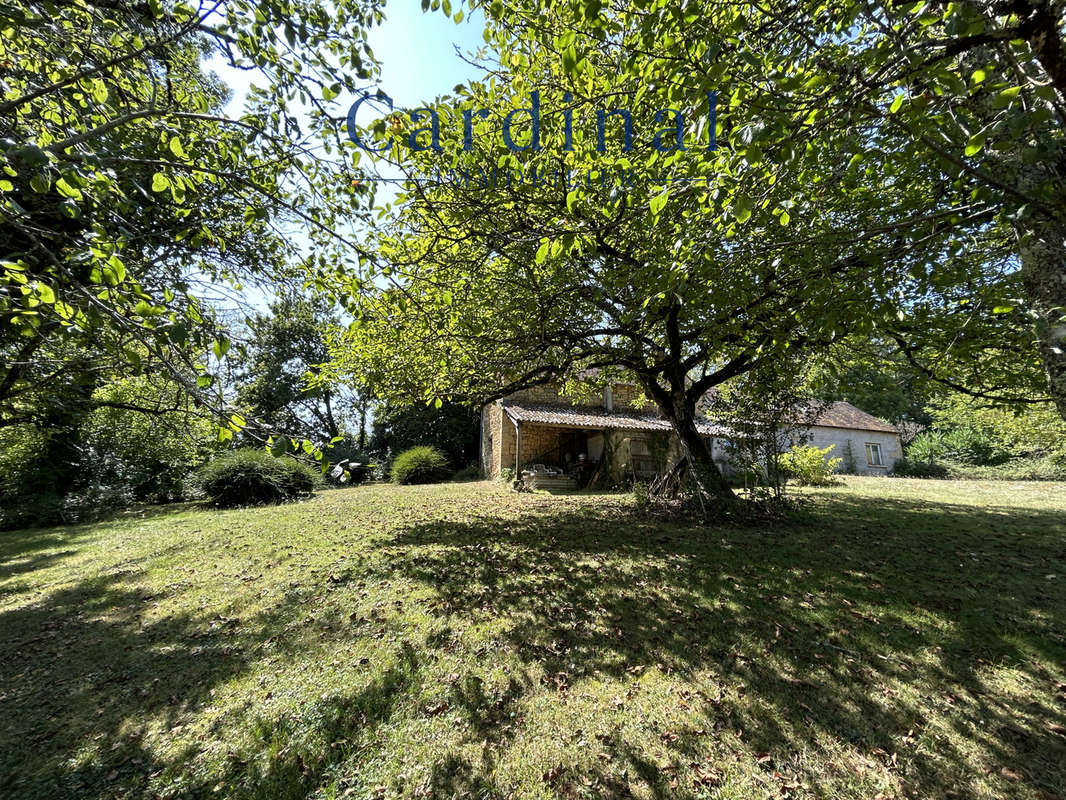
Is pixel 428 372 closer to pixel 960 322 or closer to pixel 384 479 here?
pixel 960 322

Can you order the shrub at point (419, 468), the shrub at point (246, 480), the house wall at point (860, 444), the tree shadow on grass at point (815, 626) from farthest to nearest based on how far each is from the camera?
1. the house wall at point (860, 444)
2. the shrub at point (419, 468)
3. the shrub at point (246, 480)
4. the tree shadow on grass at point (815, 626)

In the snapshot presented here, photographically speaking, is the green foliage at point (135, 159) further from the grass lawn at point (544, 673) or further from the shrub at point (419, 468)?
the shrub at point (419, 468)

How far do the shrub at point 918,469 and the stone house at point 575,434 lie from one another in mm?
3285

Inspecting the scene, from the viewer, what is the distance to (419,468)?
2122 cm

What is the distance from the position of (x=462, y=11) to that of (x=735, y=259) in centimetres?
369

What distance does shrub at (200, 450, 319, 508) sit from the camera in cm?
1309

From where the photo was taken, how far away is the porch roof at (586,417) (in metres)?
17.4

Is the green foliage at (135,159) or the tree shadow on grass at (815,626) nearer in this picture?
the green foliage at (135,159)

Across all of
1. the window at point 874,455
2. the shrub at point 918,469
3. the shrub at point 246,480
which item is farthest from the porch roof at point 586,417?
the shrub at point 918,469

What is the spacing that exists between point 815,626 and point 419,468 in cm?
1918

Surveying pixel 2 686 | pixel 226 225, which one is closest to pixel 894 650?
pixel 2 686

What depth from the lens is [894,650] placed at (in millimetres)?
3771

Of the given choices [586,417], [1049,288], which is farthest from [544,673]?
[586,417]

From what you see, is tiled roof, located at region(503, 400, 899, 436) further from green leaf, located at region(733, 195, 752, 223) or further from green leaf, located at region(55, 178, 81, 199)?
green leaf, located at region(55, 178, 81, 199)
